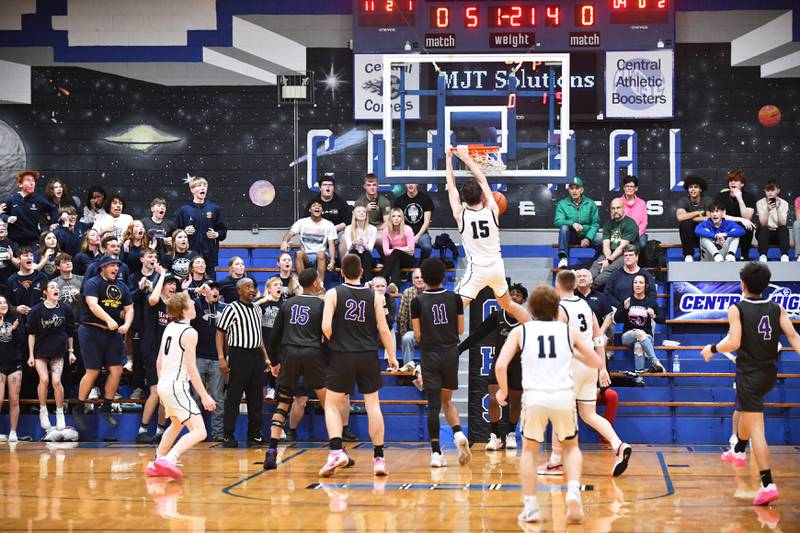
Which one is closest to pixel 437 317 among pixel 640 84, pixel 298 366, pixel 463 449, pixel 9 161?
pixel 463 449

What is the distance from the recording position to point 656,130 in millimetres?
17531

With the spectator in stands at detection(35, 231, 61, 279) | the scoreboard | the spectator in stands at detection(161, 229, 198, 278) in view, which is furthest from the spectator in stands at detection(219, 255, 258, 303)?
the scoreboard

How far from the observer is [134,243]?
1406 cm

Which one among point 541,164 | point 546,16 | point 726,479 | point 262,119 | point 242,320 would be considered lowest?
point 726,479

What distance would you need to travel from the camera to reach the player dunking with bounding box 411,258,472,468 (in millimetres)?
10289

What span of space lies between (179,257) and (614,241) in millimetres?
6109

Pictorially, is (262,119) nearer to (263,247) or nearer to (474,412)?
(263,247)

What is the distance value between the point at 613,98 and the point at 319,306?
850cm

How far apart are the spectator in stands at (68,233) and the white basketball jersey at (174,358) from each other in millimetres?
5412

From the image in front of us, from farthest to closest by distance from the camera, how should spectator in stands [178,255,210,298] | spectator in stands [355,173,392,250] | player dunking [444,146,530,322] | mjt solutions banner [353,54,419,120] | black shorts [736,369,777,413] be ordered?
mjt solutions banner [353,54,419,120], spectator in stands [355,173,392,250], spectator in stands [178,255,210,298], player dunking [444,146,530,322], black shorts [736,369,777,413]

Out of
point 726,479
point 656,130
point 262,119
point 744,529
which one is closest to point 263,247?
point 262,119

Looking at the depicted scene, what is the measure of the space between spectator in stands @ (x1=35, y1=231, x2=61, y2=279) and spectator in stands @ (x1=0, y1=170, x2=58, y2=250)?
0.83 metres

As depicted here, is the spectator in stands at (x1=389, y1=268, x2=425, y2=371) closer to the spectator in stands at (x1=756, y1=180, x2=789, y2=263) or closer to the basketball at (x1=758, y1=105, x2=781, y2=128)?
the spectator in stands at (x1=756, y1=180, x2=789, y2=263)

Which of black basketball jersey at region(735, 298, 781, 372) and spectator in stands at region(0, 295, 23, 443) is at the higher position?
black basketball jersey at region(735, 298, 781, 372)
